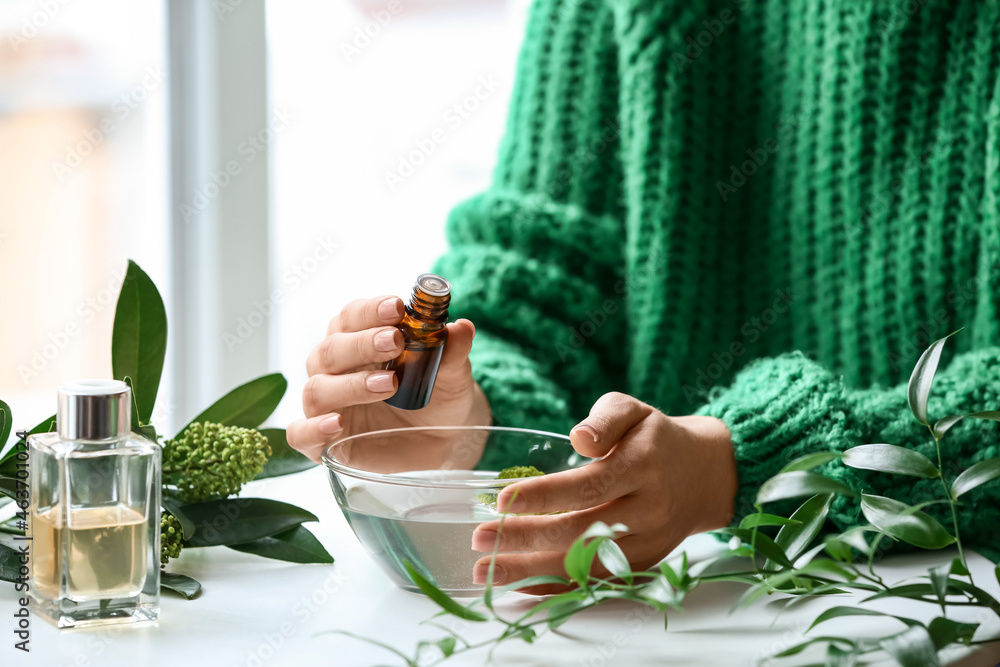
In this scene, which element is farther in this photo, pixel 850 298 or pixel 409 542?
pixel 850 298

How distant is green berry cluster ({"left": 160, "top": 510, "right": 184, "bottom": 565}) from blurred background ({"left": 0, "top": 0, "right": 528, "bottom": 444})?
612mm

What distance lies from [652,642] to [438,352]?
0.24m

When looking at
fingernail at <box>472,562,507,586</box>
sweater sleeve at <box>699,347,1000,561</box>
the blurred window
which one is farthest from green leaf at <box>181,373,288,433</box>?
the blurred window

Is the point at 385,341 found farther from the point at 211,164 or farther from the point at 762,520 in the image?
the point at 211,164

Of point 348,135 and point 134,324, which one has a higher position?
point 348,135

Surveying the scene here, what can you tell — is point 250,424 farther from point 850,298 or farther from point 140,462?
point 850,298

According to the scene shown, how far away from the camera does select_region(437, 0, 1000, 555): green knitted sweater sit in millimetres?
847

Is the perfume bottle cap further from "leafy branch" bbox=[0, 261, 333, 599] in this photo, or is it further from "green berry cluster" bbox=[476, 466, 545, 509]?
"green berry cluster" bbox=[476, 466, 545, 509]

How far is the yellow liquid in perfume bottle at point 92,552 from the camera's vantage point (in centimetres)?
45

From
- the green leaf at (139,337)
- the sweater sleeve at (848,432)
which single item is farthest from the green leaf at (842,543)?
the green leaf at (139,337)

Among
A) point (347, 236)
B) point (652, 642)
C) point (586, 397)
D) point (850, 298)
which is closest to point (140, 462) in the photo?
point (652, 642)

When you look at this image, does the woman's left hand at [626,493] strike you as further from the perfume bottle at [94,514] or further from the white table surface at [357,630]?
the perfume bottle at [94,514]

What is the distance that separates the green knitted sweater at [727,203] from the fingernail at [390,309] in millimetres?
195

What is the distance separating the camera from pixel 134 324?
576mm
